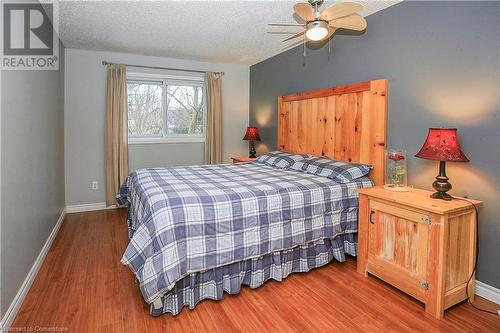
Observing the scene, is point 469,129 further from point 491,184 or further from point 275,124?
point 275,124

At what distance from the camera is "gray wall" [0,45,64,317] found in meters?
1.82

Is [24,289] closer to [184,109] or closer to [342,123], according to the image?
[342,123]

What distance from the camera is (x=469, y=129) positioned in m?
2.22

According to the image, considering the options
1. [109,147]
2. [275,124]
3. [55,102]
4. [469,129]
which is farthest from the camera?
[275,124]

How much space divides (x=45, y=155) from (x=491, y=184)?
379cm

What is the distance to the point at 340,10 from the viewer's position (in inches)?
87.0

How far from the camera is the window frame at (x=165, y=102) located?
15.1ft

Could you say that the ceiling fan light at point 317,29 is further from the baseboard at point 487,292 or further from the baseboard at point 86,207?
the baseboard at point 86,207

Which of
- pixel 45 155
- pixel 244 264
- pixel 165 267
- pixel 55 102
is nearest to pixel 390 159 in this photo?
pixel 244 264

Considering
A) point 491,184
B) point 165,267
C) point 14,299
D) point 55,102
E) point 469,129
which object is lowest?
point 14,299

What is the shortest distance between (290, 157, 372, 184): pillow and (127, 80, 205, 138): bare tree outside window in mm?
2473

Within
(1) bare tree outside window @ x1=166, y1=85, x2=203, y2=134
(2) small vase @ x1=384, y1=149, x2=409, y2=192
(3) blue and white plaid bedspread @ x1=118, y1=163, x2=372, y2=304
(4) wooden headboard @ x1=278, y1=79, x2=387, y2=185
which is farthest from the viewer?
(1) bare tree outside window @ x1=166, y1=85, x2=203, y2=134

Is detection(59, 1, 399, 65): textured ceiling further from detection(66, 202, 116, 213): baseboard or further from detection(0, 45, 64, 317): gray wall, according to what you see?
detection(66, 202, 116, 213): baseboard

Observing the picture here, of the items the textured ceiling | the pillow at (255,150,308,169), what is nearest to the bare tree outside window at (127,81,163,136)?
the textured ceiling
